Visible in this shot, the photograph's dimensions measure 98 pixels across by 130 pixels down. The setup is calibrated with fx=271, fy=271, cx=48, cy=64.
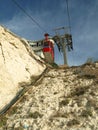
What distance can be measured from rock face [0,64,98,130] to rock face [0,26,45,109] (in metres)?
1.87

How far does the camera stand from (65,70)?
32250 mm

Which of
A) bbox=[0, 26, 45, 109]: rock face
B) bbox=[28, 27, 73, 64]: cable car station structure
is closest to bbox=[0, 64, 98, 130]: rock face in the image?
bbox=[0, 26, 45, 109]: rock face

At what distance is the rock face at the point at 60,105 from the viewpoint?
20.0 meters

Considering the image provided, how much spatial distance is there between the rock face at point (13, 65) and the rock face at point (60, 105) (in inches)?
73.6

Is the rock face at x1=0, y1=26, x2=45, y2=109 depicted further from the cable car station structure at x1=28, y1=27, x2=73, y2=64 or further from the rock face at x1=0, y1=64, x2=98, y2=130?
the cable car station structure at x1=28, y1=27, x2=73, y2=64

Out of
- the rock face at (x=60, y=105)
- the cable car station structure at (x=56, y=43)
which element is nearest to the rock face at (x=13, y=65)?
the rock face at (x=60, y=105)

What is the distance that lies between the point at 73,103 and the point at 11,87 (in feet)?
24.7

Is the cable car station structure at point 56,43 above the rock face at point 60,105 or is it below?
above

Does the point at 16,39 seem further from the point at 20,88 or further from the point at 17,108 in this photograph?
the point at 17,108

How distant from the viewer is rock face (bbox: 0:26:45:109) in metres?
26.8

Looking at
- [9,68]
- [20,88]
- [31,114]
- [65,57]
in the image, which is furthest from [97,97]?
[65,57]

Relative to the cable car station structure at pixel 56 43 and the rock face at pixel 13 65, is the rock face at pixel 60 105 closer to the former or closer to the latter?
the rock face at pixel 13 65

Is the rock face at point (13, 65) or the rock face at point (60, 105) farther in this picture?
the rock face at point (13, 65)

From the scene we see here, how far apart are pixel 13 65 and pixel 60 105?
379 inches
